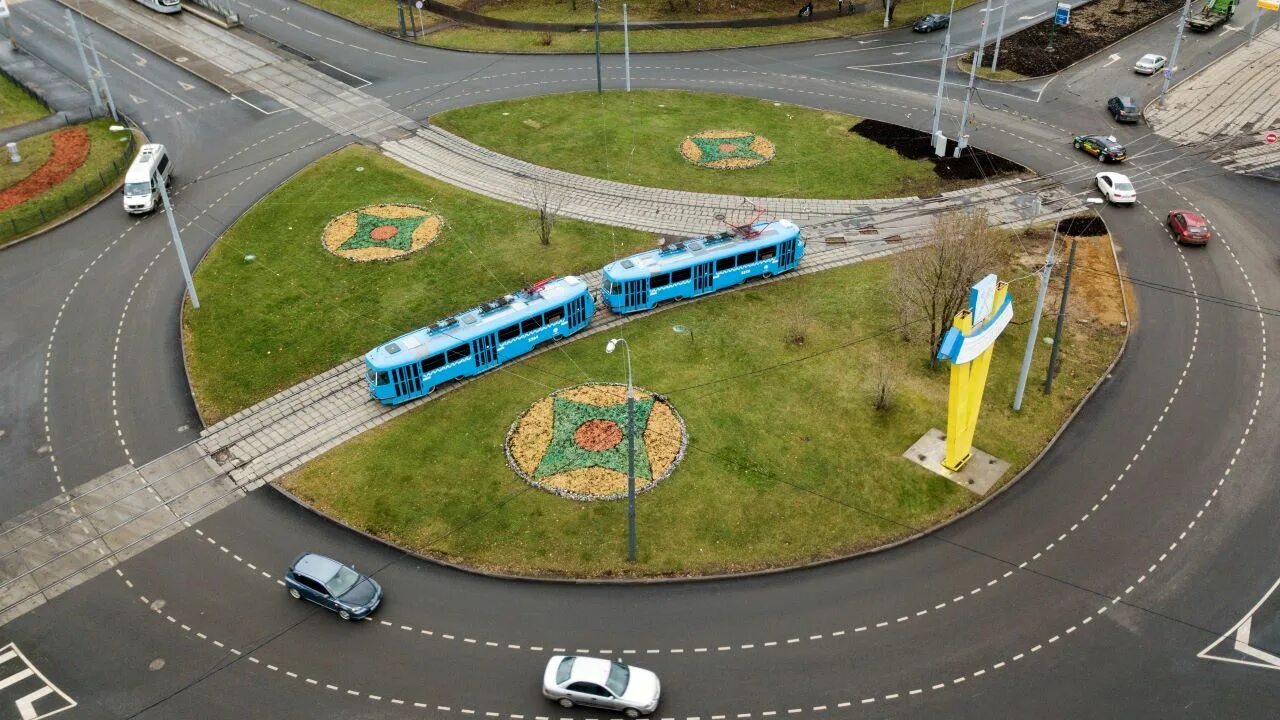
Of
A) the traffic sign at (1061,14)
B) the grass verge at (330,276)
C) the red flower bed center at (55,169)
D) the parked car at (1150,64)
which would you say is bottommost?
the grass verge at (330,276)

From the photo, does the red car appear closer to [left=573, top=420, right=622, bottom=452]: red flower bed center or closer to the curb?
[left=573, top=420, right=622, bottom=452]: red flower bed center

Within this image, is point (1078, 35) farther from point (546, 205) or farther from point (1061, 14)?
point (546, 205)

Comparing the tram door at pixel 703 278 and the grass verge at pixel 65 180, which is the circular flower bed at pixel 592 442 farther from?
the grass verge at pixel 65 180

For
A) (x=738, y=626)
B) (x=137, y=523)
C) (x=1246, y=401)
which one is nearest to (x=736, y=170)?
(x=1246, y=401)

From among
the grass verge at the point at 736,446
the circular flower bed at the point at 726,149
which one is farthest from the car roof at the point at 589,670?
the circular flower bed at the point at 726,149

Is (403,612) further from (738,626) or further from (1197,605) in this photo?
(1197,605)

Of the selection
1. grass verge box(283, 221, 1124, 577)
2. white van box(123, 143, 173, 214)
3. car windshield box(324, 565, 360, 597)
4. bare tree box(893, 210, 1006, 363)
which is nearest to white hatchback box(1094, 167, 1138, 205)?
grass verge box(283, 221, 1124, 577)

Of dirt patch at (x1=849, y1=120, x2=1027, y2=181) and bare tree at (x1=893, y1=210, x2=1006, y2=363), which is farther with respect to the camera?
dirt patch at (x1=849, y1=120, x2=1027, y2=181)
